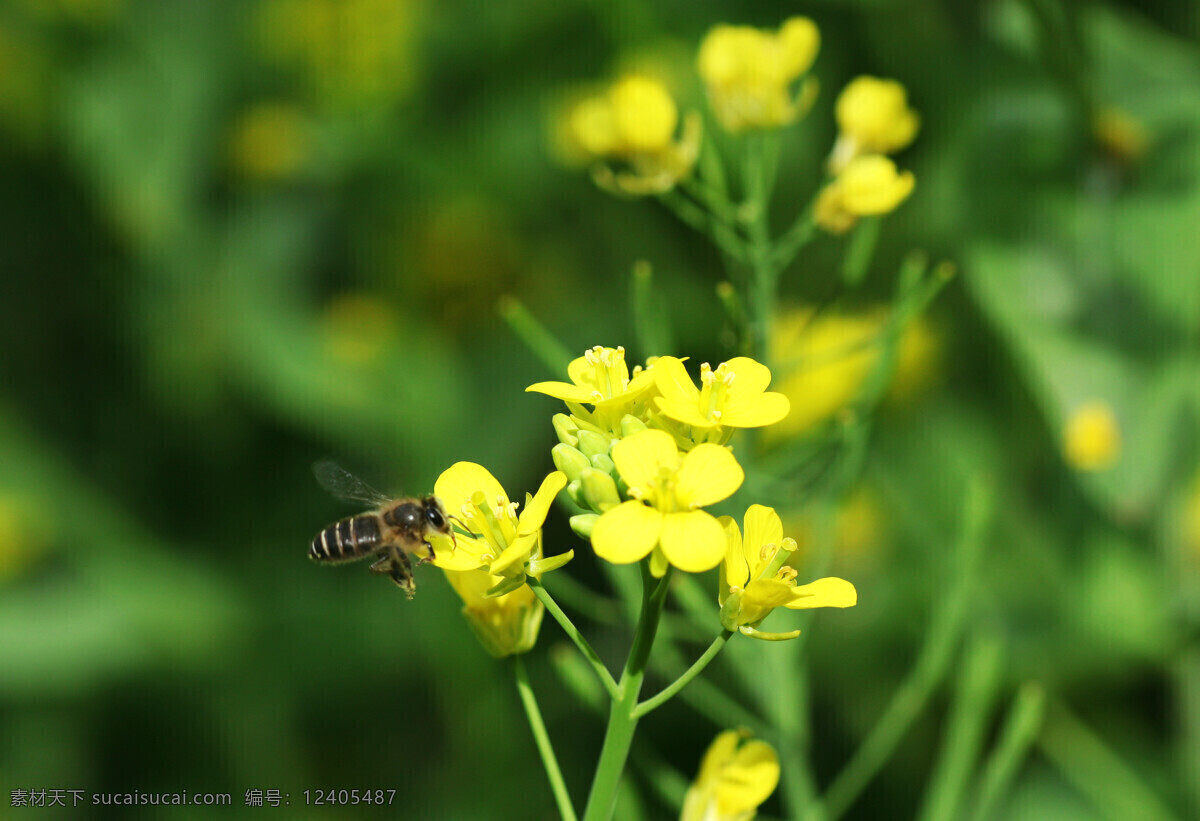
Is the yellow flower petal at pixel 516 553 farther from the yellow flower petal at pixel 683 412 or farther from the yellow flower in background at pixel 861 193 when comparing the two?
the yellow flower in background at pixel 861 193

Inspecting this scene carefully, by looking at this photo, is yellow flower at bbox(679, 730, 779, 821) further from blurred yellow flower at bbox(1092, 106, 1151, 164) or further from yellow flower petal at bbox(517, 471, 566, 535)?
blurred yellow flower at bbox(1092, 106, 1151, 164)

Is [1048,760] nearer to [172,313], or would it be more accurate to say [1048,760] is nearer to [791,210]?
[791,210]

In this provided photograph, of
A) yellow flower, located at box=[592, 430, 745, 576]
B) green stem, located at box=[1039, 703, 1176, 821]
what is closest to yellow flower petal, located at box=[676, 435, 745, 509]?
yellow flower, located at box=[592, 430, 745, 576]

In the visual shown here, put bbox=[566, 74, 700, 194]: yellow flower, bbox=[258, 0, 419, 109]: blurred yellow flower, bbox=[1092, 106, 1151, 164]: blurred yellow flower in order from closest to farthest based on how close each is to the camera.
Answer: bbox=[566, 74, 700, 194]: yellow flower → bbox=[1092, 106, 1151, 164]: blurred yellow flower → bbox=[258, 0, 419, 109]: blurred yellow flower

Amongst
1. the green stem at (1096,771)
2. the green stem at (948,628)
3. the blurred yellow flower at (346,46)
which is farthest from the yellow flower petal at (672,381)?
the blurred yellow flower at (346,46)

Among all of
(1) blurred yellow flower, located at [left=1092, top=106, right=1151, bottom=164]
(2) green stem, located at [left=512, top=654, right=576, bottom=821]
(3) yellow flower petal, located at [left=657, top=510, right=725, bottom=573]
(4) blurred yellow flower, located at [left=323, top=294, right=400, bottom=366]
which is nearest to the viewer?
(3) yellow flower petal, located at [left=657, top=510, right=725, bottom=573]

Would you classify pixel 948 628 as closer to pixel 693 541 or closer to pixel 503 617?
pixel 503 617

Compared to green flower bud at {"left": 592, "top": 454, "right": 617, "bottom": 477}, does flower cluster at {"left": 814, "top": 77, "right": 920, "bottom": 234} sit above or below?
above

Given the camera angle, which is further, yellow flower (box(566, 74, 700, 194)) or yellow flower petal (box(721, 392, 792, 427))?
yellow flower (box(566, 74, 700, 194))

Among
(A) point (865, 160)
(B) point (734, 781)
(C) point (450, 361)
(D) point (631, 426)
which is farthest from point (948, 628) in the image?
(C) point (450, 361)
